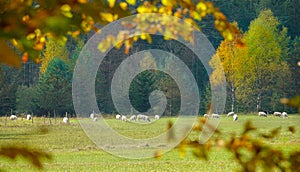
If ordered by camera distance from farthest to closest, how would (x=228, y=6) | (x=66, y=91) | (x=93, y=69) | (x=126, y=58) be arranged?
(x=228, y=6)
(x=126, y=58)
(x=93, y=69)
(x=66, y=91)

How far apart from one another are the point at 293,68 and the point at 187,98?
8.32m

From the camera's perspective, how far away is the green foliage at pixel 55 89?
47188 millimetres

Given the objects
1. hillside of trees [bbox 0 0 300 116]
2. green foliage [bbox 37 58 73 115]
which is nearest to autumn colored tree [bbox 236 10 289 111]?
hillside of trees [bbox 0 0 300 116]

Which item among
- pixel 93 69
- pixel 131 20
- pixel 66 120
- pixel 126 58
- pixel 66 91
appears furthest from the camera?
pixel 126 58

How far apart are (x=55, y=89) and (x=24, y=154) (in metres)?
47.2

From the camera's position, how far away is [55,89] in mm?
48094

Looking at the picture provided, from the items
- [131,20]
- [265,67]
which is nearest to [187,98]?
[265,67]

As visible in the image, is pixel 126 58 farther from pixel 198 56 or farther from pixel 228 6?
pixel 228 6

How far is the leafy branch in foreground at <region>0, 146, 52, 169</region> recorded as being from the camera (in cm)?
132

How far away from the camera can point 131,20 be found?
281cm

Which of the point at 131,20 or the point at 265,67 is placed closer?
the point at 131,20

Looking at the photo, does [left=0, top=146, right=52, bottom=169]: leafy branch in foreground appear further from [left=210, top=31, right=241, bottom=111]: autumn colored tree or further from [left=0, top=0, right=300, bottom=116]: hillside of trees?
[left=210, top=31, right=241, bottom=111]: autumn colored tree

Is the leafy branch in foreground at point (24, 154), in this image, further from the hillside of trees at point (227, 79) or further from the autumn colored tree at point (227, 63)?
the autumn colored tree at point (227, 63)

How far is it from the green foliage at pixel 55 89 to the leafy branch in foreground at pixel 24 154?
46108 millimetres
